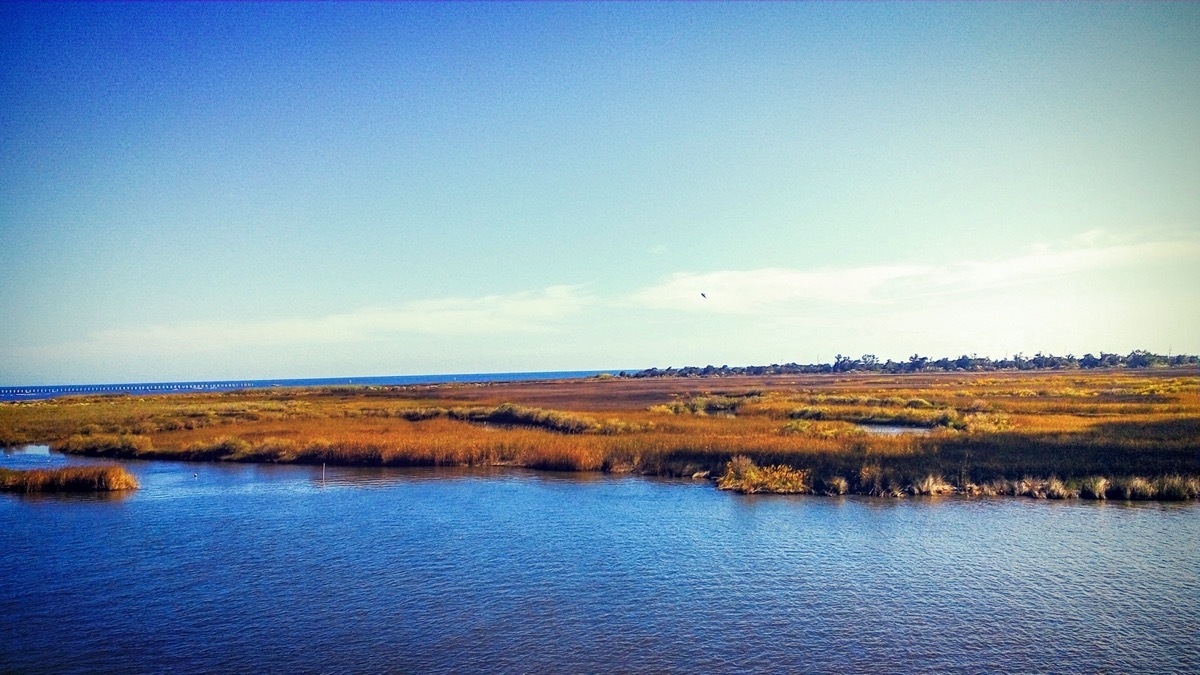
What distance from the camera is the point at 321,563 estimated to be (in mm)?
19609

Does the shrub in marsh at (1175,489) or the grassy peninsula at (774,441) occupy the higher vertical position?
the grassy peninsula at (774,441)

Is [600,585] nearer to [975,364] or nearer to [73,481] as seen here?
[73,481]

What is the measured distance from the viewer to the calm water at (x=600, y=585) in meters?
14.1

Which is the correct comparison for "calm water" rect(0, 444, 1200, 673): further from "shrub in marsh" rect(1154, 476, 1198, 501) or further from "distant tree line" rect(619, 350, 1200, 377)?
"distant tree line" rect(619, 350, 1200, 377)

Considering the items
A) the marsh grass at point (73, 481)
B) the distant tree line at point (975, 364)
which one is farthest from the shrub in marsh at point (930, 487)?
the distant tree line at point (975, 364)

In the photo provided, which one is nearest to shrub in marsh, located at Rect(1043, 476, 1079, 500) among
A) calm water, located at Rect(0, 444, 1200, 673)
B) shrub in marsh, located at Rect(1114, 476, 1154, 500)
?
calm water, located at Rect(0, 444, 1200, 673)

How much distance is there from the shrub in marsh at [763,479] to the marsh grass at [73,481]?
25.3m

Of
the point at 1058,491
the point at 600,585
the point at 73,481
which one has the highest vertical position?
the point at 73,481

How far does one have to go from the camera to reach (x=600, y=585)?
58.3ft

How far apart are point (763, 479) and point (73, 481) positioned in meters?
28.9

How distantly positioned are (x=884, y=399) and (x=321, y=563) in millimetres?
57227

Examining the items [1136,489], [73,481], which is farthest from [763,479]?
[73,481]

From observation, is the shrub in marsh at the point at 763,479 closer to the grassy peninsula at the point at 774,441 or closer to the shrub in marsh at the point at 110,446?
the grassy peninsula at the point at 774,441

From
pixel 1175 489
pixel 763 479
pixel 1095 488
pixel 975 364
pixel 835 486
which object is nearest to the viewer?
pixel 1175 489
